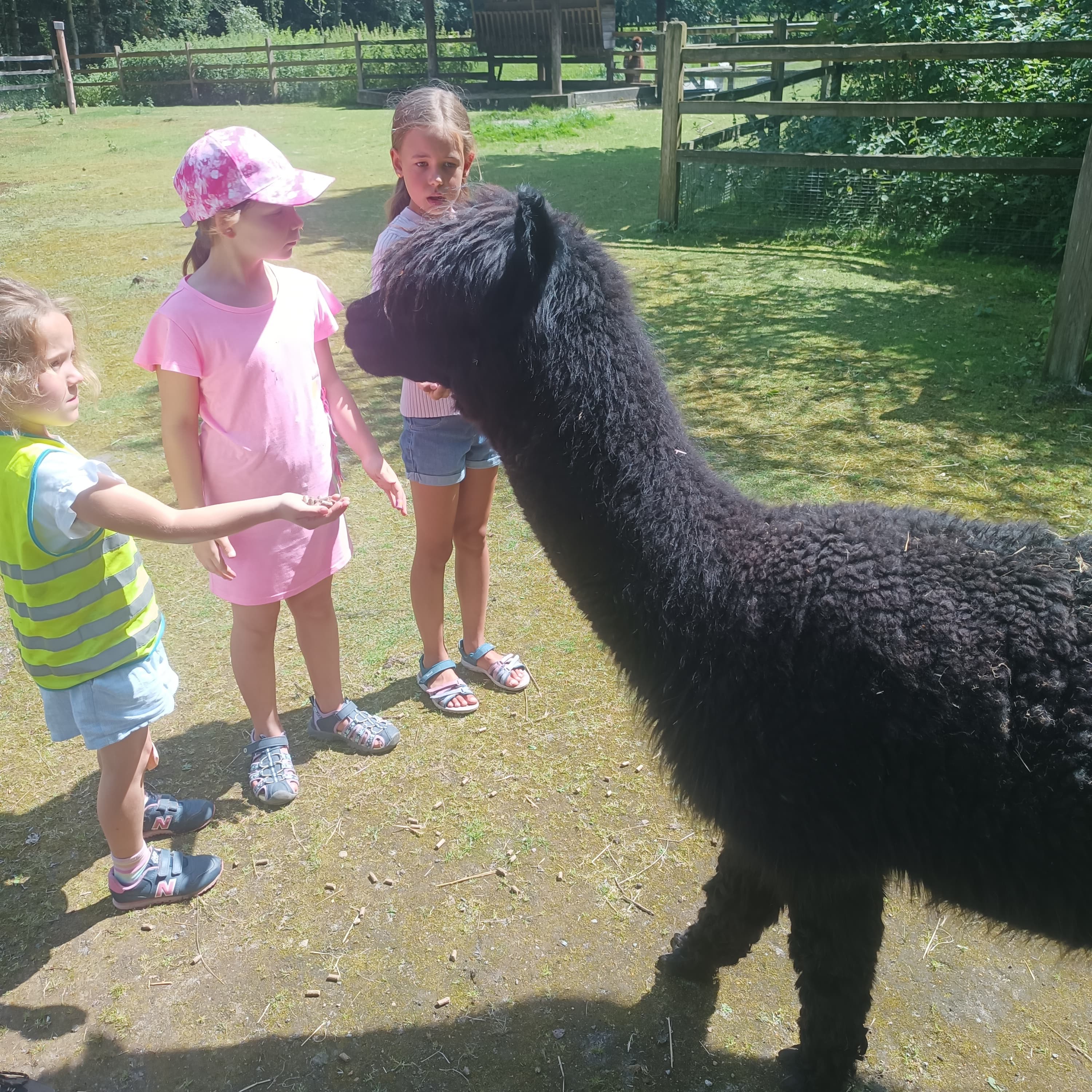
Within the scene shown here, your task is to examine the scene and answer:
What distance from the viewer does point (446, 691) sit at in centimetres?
341

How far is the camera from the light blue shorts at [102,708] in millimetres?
2332

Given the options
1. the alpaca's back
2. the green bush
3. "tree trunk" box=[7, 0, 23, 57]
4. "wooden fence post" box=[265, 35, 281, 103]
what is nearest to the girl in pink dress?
the alpaca's back

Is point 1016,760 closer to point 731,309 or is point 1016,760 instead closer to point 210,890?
point 210,890

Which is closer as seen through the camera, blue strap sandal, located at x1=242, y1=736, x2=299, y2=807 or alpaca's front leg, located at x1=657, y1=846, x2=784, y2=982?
alpaca's front leg, located at x1=657, y1=846, x2=784, y2=982

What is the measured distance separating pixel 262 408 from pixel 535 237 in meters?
1.17

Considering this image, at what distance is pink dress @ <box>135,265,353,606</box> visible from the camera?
2.47 m

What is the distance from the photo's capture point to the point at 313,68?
1097 inches

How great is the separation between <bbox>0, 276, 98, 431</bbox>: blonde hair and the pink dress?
12.3 inches

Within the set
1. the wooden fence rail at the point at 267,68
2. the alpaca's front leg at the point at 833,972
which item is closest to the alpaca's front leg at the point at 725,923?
the alpaca's front leg at the point at 833,972

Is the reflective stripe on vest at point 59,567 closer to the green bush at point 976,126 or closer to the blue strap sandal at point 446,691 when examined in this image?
the blue strap sandal at point 446,691

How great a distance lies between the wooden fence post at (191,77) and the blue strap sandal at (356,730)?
31.1 meters

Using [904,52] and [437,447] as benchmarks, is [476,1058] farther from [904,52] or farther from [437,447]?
[904,52]

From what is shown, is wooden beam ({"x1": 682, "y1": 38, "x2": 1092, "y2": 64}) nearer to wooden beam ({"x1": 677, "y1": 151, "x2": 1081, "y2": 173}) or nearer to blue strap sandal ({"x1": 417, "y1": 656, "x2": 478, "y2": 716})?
wooden beam ({"x1": 677, "y1": 151, "x2": 1081, "y2": 173})

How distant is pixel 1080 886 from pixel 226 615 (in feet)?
11.6
